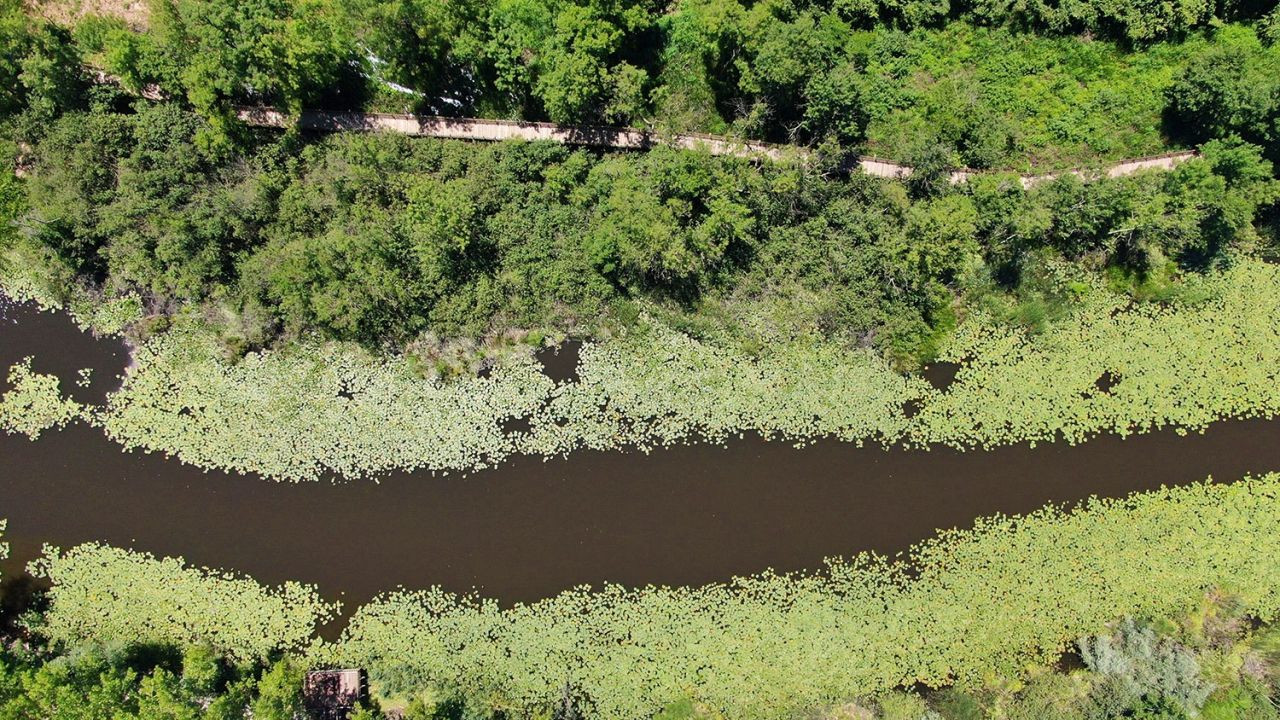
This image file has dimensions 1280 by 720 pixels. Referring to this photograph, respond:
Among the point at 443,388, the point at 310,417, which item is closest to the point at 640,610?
the point at 443,388

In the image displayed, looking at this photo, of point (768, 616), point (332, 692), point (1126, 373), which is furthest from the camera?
point (1126, 373)

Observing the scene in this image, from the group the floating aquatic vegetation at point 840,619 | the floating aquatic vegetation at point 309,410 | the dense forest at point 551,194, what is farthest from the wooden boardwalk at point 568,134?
the floating aquatic vegetation at point 840,619

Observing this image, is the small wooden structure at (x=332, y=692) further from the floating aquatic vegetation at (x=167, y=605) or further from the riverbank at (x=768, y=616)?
the floating aquatic vegetation at (x=167, y=605)

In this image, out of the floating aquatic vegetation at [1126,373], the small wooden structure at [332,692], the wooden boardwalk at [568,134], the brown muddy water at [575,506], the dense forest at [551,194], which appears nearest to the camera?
the dense forest at [551,194]

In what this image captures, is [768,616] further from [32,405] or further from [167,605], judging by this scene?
[32,405]

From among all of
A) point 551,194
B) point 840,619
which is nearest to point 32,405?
point 551,194

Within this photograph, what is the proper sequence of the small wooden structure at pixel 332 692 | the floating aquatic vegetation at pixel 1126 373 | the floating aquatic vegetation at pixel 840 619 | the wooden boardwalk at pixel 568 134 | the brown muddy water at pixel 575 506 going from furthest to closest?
1. the wooden boardwalk at pixel 568 134
2. the floating aquatic vegetation at pixel 1126 373
3. the brown muddy water at pixel 575 506
4. the floating aquatic vegetation at pixel 840 619
5. the small wooden structure at pixel 332 692

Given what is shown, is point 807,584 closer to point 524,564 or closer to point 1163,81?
point 524,564
